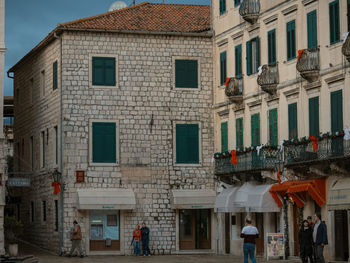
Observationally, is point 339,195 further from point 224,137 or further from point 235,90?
point 224,137

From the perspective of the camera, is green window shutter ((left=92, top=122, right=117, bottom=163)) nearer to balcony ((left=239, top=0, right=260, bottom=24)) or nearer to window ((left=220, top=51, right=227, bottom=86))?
window ((left=220, top=51, right=227, bottom=86))

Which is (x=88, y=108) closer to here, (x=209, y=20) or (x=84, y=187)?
(x=84, y=187)

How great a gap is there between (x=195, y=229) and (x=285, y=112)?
30.9ft

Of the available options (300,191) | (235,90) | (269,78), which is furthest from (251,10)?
(300,191)

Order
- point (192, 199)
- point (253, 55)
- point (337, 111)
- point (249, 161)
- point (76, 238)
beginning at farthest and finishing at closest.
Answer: point (192, 199) < point (76, 238) < point (253, 55) < point (249, 161) < point (337, 111)

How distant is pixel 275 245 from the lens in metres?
34.1

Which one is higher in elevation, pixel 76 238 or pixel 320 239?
pixel 320 239

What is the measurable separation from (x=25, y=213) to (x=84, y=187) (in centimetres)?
951

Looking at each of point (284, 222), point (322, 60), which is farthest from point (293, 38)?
point (284, 222)

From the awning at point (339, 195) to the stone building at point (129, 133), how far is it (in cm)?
1141

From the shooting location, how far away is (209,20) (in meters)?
44.4

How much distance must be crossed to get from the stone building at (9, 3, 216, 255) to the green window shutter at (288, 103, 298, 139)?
26.7 ft

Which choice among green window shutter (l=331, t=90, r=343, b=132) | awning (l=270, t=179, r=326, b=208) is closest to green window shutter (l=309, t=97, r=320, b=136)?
green window shutter (l=331, t=90, r=343, b=132)

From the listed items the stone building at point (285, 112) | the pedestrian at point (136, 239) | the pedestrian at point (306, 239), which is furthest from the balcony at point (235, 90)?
the pedestrian at point (306, 239)
